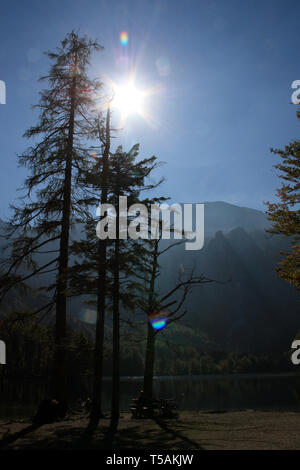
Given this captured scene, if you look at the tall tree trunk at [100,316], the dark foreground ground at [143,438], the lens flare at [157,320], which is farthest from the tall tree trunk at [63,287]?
the lens flare at [157,320]

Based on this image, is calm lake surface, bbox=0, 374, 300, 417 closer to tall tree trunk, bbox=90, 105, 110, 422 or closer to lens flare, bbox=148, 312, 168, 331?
tall tree trunk, bbox=90, 105, 110, 422

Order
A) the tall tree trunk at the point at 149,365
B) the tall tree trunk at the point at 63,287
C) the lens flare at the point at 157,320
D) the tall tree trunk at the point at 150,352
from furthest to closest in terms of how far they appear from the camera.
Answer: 1. the tall tree trunk at the point at 149,365
2. the lens flare at the point at 157,320
3. the tall tree trunk at the point at 150,352
4. the tall tree trunk at the point at 63,287

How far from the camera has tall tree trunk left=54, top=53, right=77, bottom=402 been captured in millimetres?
15687

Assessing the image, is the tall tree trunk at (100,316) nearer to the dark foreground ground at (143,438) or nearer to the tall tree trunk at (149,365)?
the dark foreground ground at (143,438)

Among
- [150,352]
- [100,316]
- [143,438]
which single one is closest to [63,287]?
[100,316]

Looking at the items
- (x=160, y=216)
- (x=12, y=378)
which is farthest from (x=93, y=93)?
(x=12, y=378)

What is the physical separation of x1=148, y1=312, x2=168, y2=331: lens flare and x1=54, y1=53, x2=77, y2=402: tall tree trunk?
18.3 ft

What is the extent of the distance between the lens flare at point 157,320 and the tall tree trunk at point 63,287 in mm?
5587

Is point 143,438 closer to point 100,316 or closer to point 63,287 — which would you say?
point 100,316

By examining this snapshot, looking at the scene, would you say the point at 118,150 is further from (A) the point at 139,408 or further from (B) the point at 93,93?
(A) the point at 139,408

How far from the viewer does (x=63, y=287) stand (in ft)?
53.3

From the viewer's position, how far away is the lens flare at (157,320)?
2016 cm

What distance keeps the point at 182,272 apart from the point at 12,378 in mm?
107533

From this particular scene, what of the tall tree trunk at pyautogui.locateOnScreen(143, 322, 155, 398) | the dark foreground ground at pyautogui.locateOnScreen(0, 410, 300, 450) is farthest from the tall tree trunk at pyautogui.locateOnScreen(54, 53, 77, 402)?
the tall tree trunk at pyautogui.locateOnScreen(143, 322, 155, 398)
